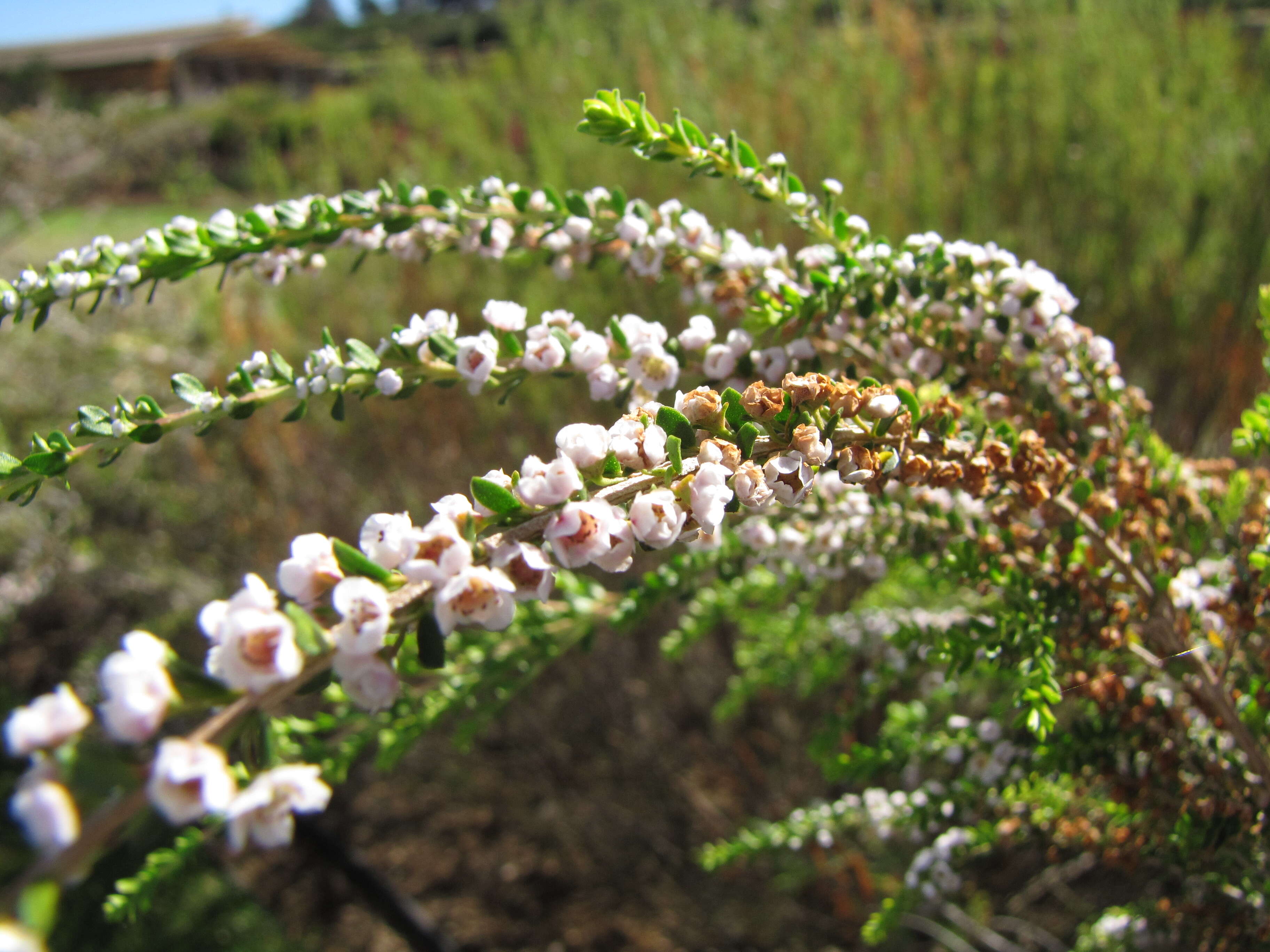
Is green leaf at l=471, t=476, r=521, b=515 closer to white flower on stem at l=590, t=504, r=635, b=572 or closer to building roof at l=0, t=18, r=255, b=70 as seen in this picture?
white flower on stem at l=590, t=504, r=635, b=572

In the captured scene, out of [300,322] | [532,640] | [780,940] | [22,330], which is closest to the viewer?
[532,640]

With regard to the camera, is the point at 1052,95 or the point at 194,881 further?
the point at 1052,95

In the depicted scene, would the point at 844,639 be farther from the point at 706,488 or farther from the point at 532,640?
→ the point at 706,488

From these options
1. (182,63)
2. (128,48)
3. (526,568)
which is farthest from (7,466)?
(128,48)

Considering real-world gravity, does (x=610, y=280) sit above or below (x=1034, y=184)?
below

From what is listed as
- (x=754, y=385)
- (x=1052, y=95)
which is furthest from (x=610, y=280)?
(x=754, y=385)

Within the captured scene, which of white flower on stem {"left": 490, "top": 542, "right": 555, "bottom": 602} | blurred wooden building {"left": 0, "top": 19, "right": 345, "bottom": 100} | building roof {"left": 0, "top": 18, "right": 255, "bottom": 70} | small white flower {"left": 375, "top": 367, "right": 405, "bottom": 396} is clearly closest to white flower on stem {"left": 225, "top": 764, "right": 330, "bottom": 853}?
white flower on stem {"left": 490, "top": 542, "right": 555, "bottom": 602}

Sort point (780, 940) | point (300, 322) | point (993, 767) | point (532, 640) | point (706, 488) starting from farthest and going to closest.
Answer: point (300, 322) → point (780, 940) → point (532, 640) → point (993, 767) → point (706, 488)
